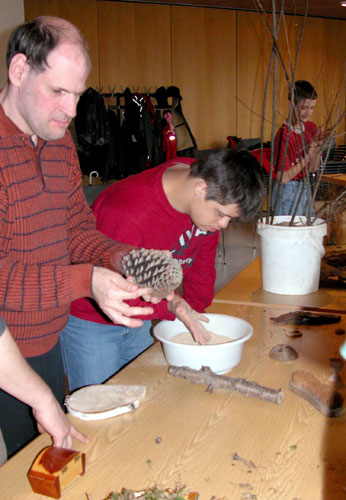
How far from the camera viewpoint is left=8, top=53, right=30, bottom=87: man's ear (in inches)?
43.6

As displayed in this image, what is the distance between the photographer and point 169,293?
127cm

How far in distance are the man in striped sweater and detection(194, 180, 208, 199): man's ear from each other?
0.29 metres

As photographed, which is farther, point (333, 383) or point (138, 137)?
point (138, 137)

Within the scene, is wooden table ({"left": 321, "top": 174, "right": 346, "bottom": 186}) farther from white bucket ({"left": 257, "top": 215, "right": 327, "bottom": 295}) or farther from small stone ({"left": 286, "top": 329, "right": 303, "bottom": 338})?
small stone ({"left": 286, "top": 329, "right": 303, "bottom": 338})

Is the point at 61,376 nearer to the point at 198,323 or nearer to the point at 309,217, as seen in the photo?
the point at 198,323

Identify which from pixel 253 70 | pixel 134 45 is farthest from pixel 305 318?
pixel 253 70

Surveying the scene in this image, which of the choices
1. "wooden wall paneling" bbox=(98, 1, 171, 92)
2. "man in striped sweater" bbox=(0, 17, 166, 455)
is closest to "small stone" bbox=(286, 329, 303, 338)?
"man in striped sweater" bbox=(0, 17, 166, 455)

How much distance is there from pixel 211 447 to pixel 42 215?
636mm

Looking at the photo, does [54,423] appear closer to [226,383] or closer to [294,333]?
[226,383]

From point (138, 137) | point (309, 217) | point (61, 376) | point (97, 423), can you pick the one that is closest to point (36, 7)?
point (138, 137)

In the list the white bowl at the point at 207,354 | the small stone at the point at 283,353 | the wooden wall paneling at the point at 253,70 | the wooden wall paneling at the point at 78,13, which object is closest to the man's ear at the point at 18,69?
the white bowl at the point at 207,354

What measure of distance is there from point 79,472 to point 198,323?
0.58 meters

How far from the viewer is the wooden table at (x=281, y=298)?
6.15 feet

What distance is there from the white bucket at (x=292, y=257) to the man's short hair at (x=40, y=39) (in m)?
1.05
